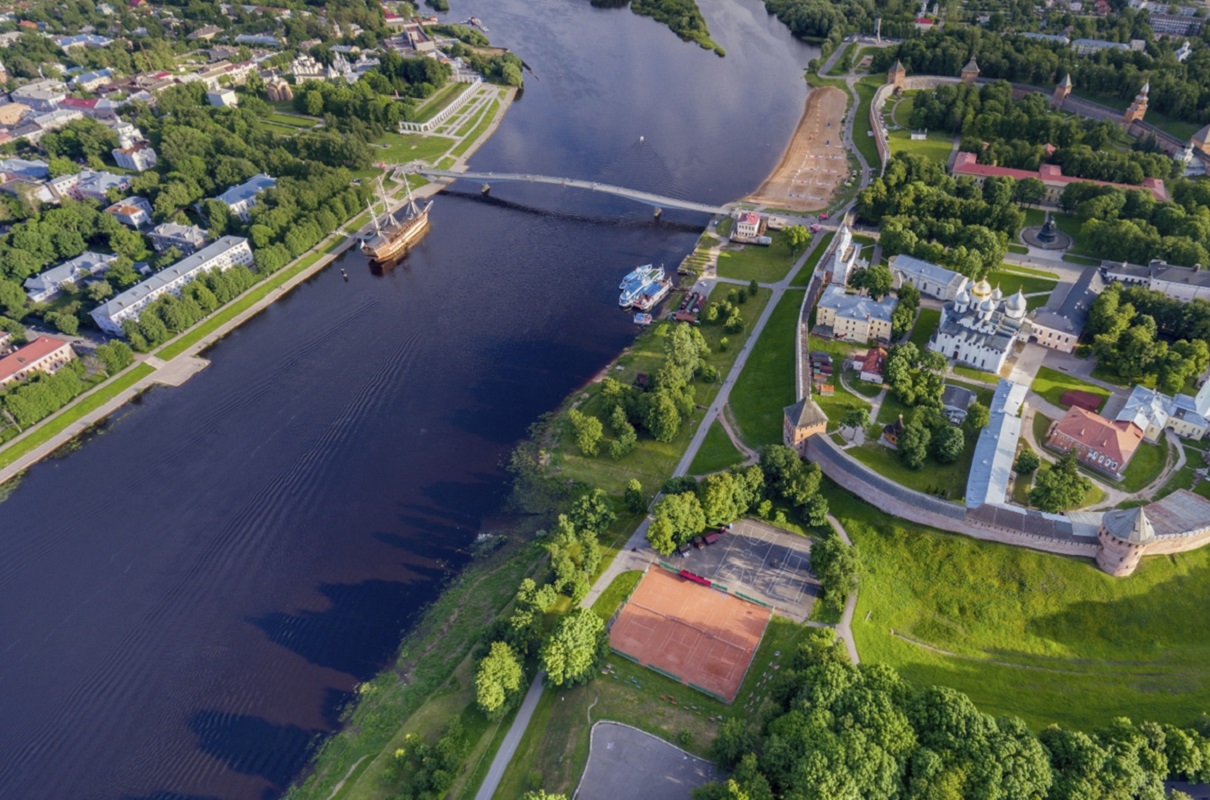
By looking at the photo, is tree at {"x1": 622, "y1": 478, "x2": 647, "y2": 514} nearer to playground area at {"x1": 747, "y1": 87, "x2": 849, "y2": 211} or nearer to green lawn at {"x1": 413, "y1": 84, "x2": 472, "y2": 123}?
playground area at {"x1": 747, "y1": 87, "x2": 849, "y2": 211}

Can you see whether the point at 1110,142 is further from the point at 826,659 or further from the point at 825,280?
the point at 826,659

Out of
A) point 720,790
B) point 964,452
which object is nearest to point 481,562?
point 720,790

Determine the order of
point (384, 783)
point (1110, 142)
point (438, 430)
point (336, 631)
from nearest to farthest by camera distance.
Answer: point (384, 783), point (336, 631), point (438, 430), point (1110, 142)

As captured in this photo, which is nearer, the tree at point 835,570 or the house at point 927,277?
the tree at point 835,570

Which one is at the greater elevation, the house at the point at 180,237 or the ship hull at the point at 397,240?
→ the house at the point at 180,237

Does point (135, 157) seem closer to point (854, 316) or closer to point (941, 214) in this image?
point (854, 316)

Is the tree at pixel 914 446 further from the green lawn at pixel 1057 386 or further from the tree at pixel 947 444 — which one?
the green lawn at pixel 1057 386

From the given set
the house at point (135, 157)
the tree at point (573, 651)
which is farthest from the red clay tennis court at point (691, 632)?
the house at point (135, 157)

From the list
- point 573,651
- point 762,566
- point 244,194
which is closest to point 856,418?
point 762,566
